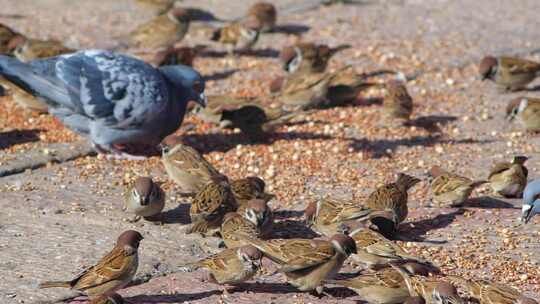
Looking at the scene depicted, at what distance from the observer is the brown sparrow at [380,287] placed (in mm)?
6422

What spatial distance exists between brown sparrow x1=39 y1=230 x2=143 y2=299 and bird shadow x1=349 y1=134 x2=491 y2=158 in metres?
3.54

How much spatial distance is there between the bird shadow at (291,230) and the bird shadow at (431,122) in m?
2.73

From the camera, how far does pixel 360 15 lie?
1374 cm

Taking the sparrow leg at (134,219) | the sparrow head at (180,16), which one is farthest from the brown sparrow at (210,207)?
the sparrow head at (180,16)

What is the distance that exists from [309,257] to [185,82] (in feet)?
11.1

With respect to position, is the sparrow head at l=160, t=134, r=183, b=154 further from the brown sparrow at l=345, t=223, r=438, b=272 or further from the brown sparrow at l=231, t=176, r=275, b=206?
the brown sparrow at l=345, t=223, r=438, b=272

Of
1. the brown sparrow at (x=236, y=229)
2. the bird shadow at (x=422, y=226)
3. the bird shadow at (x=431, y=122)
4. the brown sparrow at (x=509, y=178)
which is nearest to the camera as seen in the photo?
the brown sparrow at (x=236, y=229)

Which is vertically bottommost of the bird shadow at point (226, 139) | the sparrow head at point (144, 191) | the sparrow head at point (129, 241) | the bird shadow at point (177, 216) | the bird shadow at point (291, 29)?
the bird shadow at point (226, 139)

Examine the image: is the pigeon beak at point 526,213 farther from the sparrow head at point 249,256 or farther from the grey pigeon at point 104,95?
the grey pigeon at point 104,95

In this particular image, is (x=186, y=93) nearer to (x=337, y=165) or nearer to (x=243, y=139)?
(x=243, y=139)

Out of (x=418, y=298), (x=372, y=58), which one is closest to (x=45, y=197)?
(x=418, y=298)

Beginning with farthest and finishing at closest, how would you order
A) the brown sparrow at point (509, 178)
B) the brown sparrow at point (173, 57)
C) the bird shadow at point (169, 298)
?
the brown sparrow at point (173, 57)
the brown sparrow at point (509, 178)
the bird shadow at point (169, 298)

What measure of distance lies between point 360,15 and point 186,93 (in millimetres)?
4641

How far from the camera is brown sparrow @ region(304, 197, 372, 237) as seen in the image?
7.54 metres
